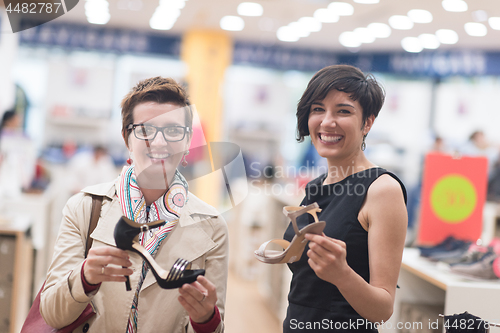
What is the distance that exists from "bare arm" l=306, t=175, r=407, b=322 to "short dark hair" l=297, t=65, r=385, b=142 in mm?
225

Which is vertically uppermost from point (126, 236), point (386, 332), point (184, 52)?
point (184, 52)

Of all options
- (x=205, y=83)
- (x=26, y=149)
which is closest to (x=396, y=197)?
(x=26, y=149)

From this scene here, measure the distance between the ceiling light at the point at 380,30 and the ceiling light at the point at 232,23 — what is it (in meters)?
2.01

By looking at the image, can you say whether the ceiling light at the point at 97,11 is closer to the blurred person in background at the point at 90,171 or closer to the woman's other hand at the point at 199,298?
the blurred person in background at the point at 90,171

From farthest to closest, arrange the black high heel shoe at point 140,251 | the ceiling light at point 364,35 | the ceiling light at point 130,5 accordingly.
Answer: the ceiling light at point 364,35, the ceiling light at point 130,5, the black high heel shoe at point 140,251

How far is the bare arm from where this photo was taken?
1.11 m

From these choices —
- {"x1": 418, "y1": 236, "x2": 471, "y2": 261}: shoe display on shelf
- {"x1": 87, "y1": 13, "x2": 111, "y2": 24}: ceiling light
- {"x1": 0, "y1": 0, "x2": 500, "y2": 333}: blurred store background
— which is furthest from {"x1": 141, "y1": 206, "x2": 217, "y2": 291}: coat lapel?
{"x1": 87, "y1": 13, "x2": 111, "y2": 24}: ceiling light

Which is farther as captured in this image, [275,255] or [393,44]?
[393,44]

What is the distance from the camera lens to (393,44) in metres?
8.06

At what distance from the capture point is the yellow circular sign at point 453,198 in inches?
104

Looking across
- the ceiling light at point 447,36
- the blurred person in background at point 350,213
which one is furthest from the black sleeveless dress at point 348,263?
the ceiling light at point 447,36

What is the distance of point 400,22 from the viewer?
261 inches

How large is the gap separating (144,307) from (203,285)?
26 cm

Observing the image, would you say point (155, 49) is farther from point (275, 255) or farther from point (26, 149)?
point (275, 255)
